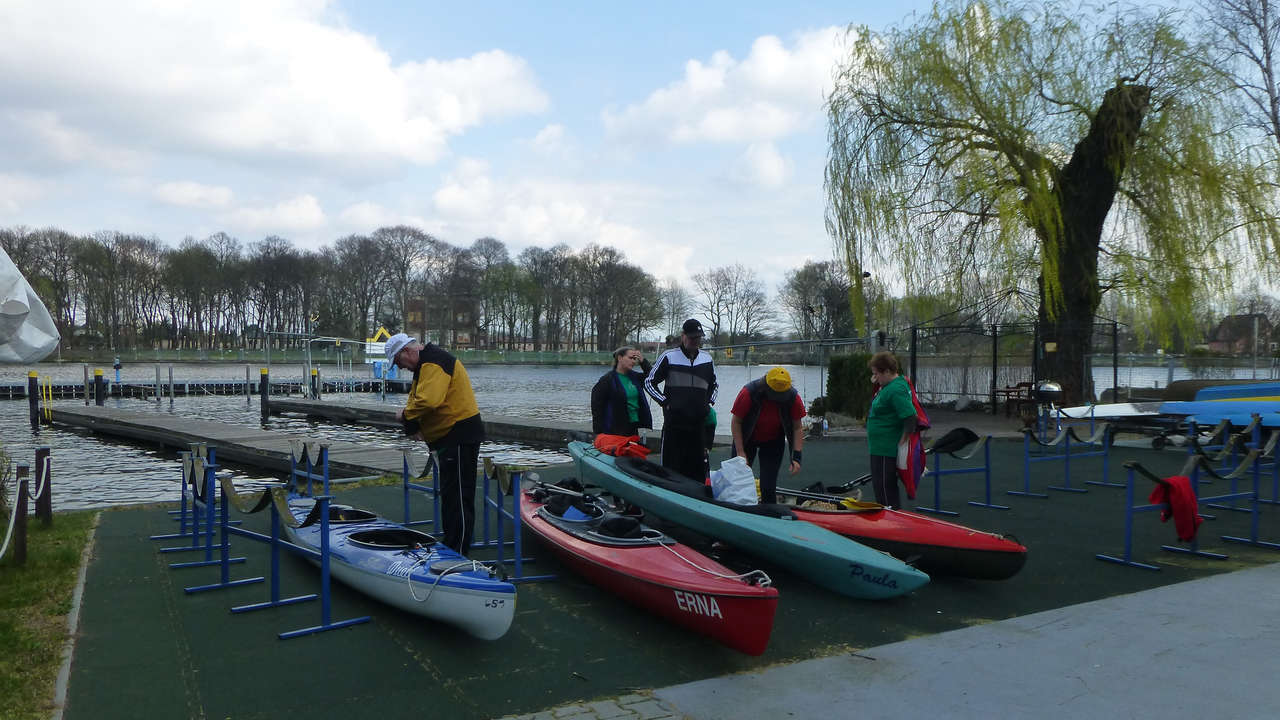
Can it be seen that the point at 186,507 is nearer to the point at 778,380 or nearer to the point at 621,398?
the point at 621,398

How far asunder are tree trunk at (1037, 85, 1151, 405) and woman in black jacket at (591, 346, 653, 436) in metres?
10.8

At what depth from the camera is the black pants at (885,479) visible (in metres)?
6.45

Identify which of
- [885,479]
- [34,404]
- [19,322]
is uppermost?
[19,322]

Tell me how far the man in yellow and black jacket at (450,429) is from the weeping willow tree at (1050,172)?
12730mm

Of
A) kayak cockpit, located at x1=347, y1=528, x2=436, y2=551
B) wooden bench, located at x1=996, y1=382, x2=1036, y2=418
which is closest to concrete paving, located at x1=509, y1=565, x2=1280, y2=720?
kayak cockpit, located at x1=347, y1=528, x2=436, y2=551

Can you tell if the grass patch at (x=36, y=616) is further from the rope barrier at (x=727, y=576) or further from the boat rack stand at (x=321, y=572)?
the rope barrier at (x=727, y=576)

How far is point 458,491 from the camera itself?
5.47 meters

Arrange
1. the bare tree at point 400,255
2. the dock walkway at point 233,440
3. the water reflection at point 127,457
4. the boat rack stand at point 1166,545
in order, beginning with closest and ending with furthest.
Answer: the boat rack stand at point 1166,545 → the dock walkway at point 233,440 → the water reflection at point 127,457 → the bare tree at point 400,255

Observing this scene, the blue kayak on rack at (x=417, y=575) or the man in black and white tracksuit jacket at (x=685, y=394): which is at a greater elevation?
the man in black and white tracksuit jacket at (x=685, y=394)

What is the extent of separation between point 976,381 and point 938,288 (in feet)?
8.38

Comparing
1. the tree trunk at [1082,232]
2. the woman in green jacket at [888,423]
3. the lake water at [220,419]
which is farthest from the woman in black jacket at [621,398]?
the tree trunk at [1082,232]

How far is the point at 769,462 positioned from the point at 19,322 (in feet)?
19.0

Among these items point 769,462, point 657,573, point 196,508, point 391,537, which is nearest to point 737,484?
point 769,462

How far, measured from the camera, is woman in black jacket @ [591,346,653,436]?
772 cm
